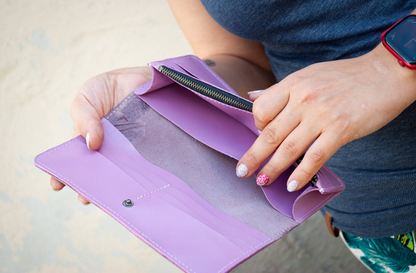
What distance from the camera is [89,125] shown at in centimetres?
67

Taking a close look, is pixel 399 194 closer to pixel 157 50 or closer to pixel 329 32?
pixel 329 32

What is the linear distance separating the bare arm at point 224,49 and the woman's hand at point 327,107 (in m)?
0.32

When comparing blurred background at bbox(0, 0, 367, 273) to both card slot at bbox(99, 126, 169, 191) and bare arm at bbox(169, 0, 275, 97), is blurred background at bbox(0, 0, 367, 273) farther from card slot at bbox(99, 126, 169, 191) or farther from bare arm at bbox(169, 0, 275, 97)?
card slot at bbox(99, 126, 169, 191)

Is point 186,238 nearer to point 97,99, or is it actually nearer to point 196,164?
point 196,164

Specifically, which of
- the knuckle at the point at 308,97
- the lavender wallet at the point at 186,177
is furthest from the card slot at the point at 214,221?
the knuckle at the point at 308,97

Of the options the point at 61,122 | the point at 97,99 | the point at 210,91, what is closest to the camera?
the point at 210,91

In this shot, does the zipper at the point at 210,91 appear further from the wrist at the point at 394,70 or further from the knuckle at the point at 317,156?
the wrist at the point at 394,70

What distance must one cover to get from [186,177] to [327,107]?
1.05 feet

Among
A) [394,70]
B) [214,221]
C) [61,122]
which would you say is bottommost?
[61,122]

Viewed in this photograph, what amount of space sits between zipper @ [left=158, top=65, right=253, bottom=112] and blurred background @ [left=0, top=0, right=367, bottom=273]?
832mm

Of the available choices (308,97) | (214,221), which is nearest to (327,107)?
(308,97)

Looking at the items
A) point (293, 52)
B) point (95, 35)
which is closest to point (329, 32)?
point (293, 52)

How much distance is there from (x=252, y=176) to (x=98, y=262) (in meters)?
1.08

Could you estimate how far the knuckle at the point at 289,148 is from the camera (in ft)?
1.88
